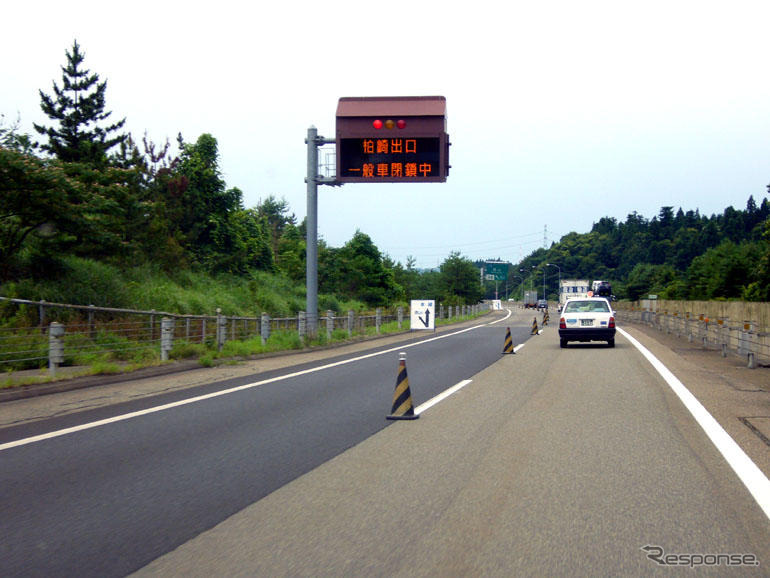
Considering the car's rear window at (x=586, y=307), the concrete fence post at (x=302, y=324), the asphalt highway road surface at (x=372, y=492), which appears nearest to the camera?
the asphalt highway road surface at (x=372, y=492)

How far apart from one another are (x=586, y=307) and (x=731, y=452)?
18.1 m

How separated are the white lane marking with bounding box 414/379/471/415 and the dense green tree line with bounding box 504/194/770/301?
5200 centimetres

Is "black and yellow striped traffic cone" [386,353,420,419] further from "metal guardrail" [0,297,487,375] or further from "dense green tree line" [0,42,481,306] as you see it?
"dense green tree line" [0,42,481,306]

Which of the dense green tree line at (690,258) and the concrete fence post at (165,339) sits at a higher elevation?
the dense green tree line at (690,258)

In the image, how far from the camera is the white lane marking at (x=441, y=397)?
421 inches

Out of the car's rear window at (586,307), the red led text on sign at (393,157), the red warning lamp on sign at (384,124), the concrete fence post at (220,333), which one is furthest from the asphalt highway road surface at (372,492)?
the red warning lamp on sign at (384,124)

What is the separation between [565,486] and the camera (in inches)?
244

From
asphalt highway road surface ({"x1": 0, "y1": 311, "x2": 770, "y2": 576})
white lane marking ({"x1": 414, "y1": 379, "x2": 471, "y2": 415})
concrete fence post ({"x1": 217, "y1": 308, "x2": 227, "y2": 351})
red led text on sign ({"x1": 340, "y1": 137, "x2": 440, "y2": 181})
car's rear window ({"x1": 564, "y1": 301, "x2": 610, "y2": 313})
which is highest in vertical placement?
red led text on sign ({"x1": 340, "y1": 137, "x2": 440, "y2": 181})

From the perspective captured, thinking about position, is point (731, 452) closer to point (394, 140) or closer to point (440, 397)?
point (440, 397)

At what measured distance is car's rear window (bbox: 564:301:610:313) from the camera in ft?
81.7

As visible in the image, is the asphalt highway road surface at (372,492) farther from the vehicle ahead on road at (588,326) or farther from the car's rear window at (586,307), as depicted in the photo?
the car's rear window at (586,307)

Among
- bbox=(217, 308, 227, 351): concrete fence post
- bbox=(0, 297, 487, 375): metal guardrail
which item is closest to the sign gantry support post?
bbox=(0, 297, 487, 375): metal guardrail

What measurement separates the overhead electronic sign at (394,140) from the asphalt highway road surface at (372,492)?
1568cm

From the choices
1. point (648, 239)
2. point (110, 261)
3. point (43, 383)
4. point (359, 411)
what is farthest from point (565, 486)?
point (648, 239)
